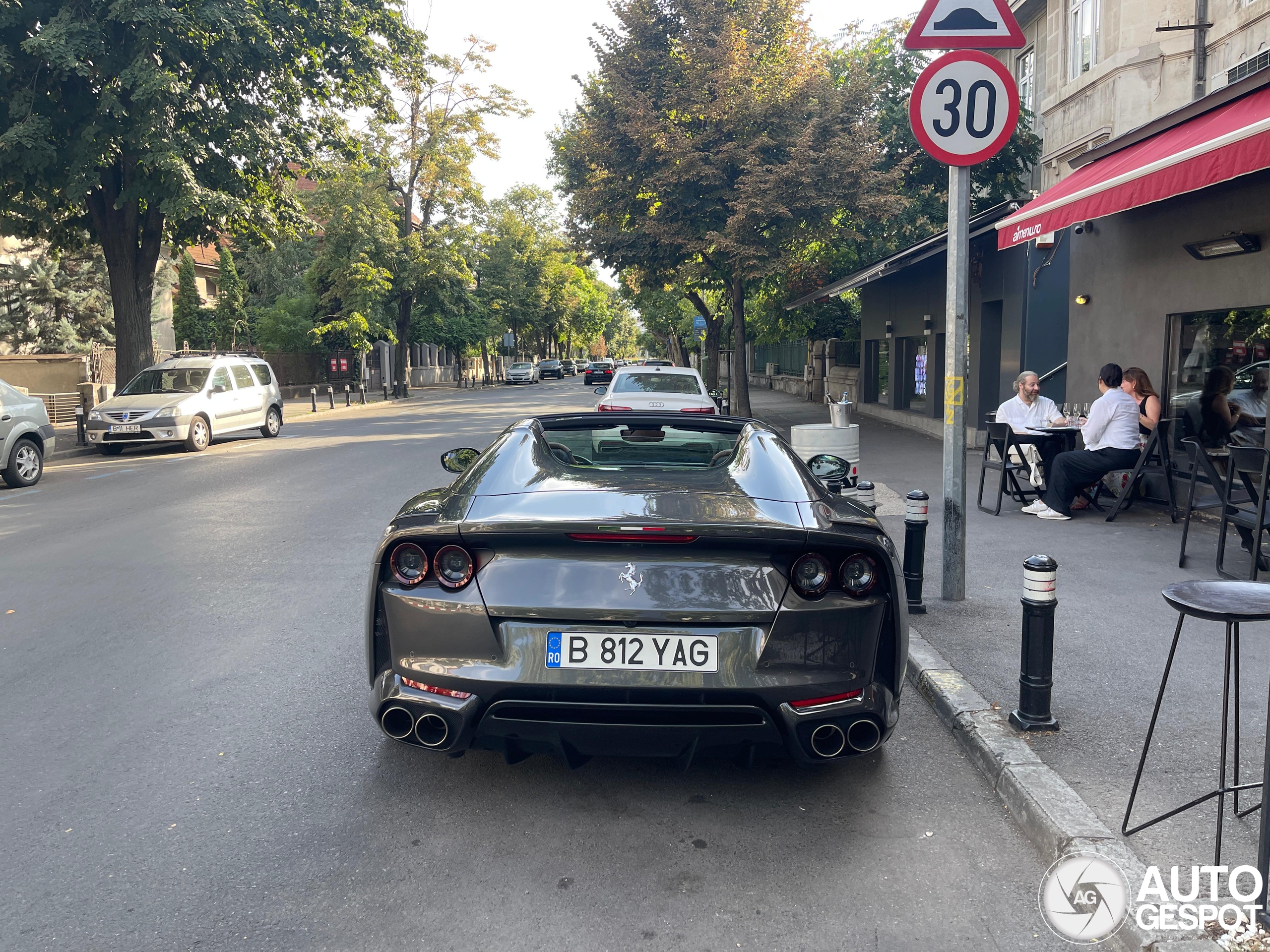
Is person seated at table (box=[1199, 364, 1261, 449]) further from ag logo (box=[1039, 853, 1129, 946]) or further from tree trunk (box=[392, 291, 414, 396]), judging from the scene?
tree trunk (box=[392, 291, 414, 396])

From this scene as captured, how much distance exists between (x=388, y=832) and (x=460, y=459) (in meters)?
2.30

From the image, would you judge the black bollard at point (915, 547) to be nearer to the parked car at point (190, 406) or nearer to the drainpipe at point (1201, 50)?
the drainpipe at point (1201, 50)

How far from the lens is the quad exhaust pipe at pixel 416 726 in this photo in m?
3.26

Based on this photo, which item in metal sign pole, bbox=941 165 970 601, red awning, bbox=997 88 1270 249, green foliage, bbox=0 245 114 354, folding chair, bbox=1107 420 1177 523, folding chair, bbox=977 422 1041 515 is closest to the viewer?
metal sign pole, bbox=941 165 970 601

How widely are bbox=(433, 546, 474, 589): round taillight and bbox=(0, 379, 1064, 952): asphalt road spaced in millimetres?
837

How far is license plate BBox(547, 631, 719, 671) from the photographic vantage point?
3.17 meters

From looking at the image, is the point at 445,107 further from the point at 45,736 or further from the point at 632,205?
the point at 45,736

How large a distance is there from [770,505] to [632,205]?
19.6 meters

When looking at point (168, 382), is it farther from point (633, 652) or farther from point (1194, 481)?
point (633, 652)

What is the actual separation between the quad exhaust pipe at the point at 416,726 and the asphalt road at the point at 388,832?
323mm

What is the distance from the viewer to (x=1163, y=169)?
734 cm

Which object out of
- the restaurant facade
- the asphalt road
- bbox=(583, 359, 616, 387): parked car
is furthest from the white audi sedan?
bbox=(583, 359, 616, 387): parked car

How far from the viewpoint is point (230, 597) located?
6707 millimetres

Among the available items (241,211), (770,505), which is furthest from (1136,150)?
(241,211)
